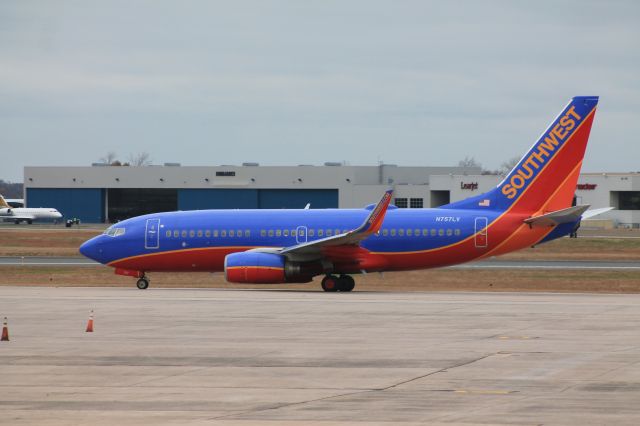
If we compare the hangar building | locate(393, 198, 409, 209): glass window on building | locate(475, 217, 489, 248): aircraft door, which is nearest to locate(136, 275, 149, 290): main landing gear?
locate(475, 217, 489, 248): aircraft door

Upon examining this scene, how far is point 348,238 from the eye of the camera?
130 ft

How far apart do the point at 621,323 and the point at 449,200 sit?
78783mm

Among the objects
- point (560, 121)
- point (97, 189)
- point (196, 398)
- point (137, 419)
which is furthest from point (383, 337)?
point (97, 189)

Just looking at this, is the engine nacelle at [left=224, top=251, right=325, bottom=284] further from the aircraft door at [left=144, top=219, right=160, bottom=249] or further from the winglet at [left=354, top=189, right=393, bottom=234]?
the aircraft door at [left=144, top=219, right=160, bottom=249]

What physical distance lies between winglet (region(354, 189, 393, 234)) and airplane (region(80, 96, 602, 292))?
36 millimetres

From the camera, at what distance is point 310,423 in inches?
611

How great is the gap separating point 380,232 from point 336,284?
106 inches

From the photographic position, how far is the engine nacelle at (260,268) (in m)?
40.0

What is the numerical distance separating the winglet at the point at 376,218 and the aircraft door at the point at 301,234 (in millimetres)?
3408

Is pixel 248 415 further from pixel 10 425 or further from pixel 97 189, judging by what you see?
pixel 97 189

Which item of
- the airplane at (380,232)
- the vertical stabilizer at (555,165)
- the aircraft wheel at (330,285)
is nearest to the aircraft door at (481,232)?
the airplane at (380,232)

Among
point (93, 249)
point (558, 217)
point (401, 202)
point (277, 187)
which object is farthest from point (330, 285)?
point (277, 187)

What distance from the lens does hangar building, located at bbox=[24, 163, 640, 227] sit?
106438 millimetres

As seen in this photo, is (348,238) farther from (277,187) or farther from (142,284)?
(277,187)
